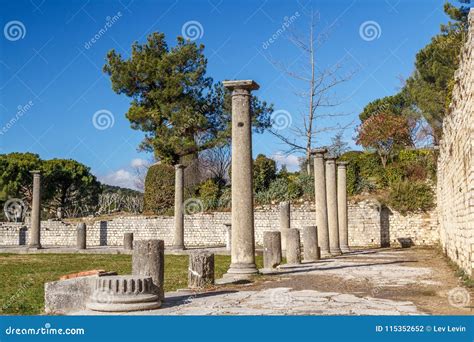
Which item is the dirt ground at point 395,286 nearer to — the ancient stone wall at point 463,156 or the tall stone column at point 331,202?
the ancient stone wall at point 463,156

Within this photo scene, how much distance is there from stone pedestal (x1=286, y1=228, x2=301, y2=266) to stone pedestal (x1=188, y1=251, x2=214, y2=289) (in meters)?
5.19

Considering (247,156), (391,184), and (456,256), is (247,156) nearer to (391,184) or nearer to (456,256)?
(456,256)

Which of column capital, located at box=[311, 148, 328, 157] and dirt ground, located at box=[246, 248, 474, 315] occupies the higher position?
column capital, located at box=[311, 148, 328, 157]

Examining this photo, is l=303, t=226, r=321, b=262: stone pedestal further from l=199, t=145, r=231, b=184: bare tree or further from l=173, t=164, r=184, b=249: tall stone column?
l=199, t=145, r=231, b=184: bare tree

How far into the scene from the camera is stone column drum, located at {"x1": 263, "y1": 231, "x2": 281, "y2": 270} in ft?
41.6

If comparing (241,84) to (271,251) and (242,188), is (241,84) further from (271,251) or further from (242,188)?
(271,251)

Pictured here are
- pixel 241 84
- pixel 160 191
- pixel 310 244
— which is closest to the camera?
pixel 241 84

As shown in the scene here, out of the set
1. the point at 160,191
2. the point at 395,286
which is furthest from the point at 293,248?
the point at 160,191

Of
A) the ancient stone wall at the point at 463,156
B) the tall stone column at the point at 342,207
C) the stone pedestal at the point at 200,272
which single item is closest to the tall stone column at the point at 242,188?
the stone pedestal at the point at 200,272

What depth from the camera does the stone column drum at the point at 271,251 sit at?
12680 millimetres

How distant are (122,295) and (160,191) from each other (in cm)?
2441

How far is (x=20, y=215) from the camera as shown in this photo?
3806cm

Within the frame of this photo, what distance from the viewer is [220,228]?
2684cm

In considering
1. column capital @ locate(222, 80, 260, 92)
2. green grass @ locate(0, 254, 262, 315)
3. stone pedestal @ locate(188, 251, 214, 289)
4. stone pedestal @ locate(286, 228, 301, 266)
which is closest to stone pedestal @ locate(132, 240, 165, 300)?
stone pedestal @ locate(188, 251, 214, 289)
